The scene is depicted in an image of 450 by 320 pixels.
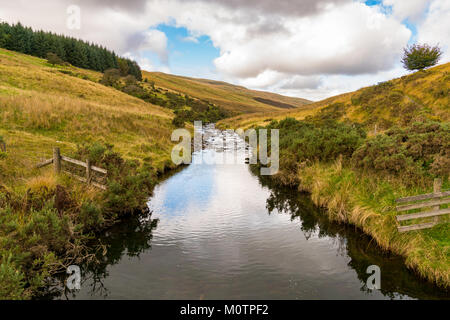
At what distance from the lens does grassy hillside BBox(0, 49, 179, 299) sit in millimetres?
8180

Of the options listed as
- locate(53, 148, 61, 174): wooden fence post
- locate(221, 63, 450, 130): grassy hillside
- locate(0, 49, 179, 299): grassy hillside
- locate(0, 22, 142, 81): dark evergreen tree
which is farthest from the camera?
locate(0, 22, 142, 81): dark evergreen tree

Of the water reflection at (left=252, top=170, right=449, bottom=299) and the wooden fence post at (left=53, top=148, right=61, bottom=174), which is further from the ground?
the wooden fence post at (left=53, top=148, right=61, bottom=174)

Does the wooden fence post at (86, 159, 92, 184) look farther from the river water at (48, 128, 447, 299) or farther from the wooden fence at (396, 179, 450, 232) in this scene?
the wooden fence at (396, 179, 450, 232)

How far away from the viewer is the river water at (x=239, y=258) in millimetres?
8710

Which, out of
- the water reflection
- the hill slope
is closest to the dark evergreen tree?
the hill slope

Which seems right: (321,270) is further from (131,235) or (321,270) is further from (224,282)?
(131,235)

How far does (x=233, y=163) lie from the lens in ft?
99.1

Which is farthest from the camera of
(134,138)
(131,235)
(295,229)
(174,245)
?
(134,138)

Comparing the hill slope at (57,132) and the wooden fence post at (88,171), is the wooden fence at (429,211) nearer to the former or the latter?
the wooden fence post at (88,171)

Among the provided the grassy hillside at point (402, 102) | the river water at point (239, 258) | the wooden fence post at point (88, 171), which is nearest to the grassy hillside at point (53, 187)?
the wooden fence post at point (88, 171)

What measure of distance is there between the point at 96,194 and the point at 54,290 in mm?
5062

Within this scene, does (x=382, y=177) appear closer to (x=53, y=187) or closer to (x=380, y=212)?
(x=380, y=212)

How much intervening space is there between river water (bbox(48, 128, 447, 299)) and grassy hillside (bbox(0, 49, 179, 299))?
1120 mm
